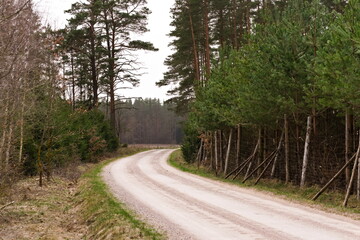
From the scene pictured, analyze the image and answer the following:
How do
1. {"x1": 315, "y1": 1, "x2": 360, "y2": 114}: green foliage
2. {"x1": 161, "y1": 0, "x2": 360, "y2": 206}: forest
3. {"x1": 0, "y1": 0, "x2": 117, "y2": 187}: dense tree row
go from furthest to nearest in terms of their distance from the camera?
{"x1": 161, "y1": 0, "x2": 360, "y2": 206}: forest → {"x1": 315, "y1": 1, "x2": 360, "y2": 114}: green foliage → {"x1": 0, "y1": 0, "x2": 117, "y2": 187}: dense tree row

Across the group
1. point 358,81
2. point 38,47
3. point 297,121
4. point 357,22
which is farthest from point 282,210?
point 38,47

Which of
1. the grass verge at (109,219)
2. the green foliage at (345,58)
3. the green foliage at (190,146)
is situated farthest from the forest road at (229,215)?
the green foliage at (190,146)

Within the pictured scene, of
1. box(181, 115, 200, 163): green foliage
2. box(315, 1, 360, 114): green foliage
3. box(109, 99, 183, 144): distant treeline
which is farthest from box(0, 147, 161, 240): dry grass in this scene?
box(109, 99, 183, 144): distant treeline

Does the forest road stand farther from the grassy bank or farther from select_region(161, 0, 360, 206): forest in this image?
select_region(161, 0, 360, 206): forest

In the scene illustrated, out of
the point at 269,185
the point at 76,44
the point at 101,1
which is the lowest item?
the point at 269,185

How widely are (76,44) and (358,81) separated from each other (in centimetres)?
3127

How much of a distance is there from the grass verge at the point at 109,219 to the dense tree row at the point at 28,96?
2531mm

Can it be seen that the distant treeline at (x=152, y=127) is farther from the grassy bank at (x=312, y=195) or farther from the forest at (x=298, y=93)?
the grassy bank at (x=312, y=195)

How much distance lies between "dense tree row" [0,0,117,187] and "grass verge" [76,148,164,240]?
2.53 m

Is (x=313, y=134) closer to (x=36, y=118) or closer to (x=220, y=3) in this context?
(x=36, y=118)

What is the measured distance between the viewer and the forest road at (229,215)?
8570mm

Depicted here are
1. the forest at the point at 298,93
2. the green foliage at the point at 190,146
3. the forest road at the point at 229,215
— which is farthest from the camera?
the green foliage at the point at 190,146

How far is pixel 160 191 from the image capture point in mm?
16375

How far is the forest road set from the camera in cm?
857
